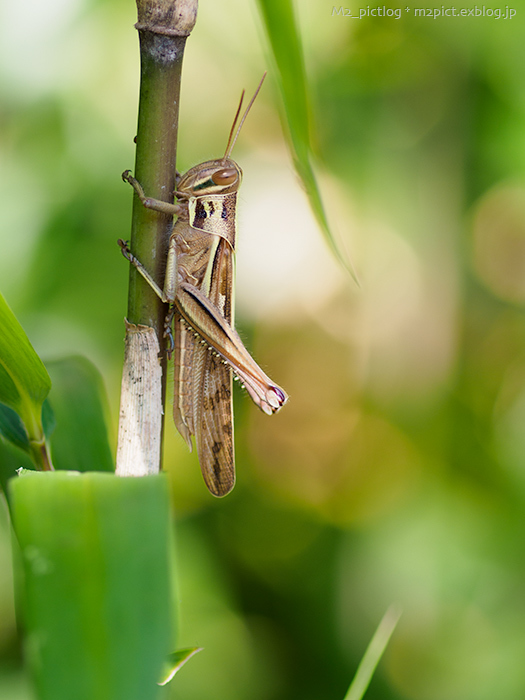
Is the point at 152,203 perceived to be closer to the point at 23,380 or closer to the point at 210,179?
the point at 23,380

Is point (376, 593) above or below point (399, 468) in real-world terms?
below

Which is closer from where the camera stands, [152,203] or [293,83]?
[293,83]

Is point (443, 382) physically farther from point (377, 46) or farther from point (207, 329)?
point (207, 329)

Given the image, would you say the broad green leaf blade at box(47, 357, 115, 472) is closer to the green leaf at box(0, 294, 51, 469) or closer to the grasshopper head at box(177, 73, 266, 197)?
the green leaf at box(0, 294, 51, 469)

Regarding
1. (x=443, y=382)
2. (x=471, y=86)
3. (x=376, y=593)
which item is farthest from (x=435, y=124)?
(x=376, y=593)

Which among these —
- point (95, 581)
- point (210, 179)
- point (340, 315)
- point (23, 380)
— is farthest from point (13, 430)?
point (340, 315)

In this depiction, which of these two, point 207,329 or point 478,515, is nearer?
point 207,329
